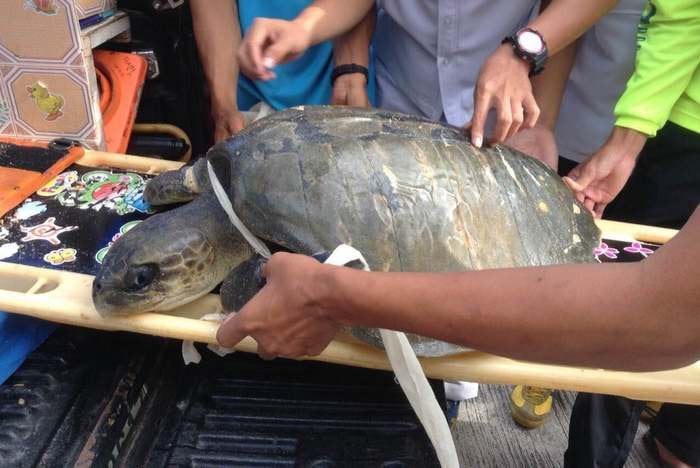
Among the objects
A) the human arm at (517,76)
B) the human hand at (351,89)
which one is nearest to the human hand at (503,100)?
the human arm at (517,76)

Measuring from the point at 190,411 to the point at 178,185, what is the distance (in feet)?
1.44

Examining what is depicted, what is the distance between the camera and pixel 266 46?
1.08 m

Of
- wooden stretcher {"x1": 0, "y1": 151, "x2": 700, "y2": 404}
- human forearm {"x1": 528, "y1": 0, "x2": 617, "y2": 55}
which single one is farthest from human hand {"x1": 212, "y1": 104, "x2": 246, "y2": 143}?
human forearm {"x1": 528, "y1": 0, "x2": 617, "y2": 55}

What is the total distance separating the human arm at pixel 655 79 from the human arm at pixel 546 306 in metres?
0.73

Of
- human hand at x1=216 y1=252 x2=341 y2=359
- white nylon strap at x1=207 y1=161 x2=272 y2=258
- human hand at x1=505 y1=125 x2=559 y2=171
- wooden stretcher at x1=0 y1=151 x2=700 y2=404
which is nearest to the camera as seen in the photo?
human hand at x1=216 y1=252 x2=341 y2=359

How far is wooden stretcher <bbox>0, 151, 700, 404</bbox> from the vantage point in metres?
0.77

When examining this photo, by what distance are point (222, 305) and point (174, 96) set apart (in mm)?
1046

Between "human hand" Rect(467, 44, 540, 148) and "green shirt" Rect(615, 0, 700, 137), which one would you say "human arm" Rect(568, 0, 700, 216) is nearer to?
"green shirt" Rect(615, 0, 700, 137)

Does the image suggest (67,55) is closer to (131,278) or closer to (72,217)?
(72,217)

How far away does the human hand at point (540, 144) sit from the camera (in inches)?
50.7

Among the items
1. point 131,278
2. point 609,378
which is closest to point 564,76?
point 609,378

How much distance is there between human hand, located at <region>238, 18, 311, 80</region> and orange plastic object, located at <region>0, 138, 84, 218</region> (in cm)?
48

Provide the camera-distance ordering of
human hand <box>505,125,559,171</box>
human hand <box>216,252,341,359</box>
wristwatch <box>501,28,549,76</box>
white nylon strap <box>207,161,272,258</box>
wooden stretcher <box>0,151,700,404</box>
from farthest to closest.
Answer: human hand <box>505,125,559,171</box>
wristwatch <box>501,28,549,76</box>
white nylon strap <box>207,161,272,258</box>
wooden stretcher <box>0,151,700,404</box>
human hand <box>216,252,341,359</box>

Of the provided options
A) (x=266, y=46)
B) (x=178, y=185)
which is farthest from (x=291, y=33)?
(x=178, y=185)
